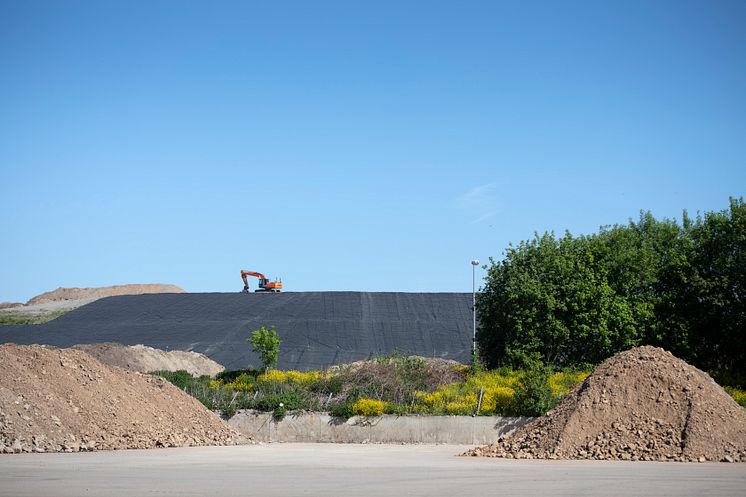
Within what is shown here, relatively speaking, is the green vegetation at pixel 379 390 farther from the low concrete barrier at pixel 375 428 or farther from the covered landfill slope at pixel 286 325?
the covered landfill slope at pixel 286 325

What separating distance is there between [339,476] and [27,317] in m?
81.7

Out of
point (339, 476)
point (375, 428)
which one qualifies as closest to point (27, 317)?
point (375, 428)

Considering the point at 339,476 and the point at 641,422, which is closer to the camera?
the point at 339,476

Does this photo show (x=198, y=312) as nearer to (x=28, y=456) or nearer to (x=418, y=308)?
(x=418, y=308)

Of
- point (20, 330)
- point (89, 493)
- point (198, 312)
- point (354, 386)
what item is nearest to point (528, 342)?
point (354, 386)

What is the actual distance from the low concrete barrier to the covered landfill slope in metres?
16.9

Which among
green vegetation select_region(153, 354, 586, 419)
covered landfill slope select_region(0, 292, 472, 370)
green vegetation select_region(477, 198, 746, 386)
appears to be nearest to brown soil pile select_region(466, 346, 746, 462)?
green vegetation select_region(153, 354, 586, 419)

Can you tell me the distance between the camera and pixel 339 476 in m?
17.8

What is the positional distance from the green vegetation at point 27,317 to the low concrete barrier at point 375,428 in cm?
5929

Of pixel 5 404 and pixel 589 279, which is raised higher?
pixel 589 279

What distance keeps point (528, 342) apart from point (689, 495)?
23.6 meters

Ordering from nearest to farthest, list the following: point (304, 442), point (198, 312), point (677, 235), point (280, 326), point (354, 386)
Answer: point (304, 442) < point (354, 386) < point (280, 326) < point (677, 235) < point (198, 312)

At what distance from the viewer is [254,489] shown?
49.7 ft

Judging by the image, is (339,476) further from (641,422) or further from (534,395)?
(534,395)
